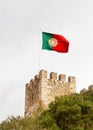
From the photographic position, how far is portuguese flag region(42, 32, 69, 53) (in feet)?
160

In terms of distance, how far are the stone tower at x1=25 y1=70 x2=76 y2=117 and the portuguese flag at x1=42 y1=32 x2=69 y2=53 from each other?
7.51m

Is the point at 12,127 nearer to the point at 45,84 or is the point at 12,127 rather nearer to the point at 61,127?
the point at 61,127

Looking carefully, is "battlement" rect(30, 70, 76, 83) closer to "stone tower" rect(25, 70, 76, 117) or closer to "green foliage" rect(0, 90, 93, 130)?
"stone tower" rect(25, 70, 76, 117)

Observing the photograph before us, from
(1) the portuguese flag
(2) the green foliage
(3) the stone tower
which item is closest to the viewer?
(2) the green foliage

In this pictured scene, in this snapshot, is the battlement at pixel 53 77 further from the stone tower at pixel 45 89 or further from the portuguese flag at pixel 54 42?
the portuguese flag at pixel 54 42

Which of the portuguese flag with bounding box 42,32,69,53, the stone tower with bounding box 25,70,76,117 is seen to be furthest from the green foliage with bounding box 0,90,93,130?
the stone tower with bounding box 25,70,76,117

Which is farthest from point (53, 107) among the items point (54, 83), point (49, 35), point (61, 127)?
point (54, 83)

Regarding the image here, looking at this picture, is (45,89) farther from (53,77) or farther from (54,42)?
(54,42)

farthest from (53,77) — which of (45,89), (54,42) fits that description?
(54,42)

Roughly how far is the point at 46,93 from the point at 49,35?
8066 millimetres

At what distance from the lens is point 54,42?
4900 cm

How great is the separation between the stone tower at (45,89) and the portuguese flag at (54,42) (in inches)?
296

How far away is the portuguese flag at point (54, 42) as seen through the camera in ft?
160

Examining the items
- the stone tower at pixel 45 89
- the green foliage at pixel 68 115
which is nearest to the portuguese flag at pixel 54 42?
the green foliage at pixel 68 115
